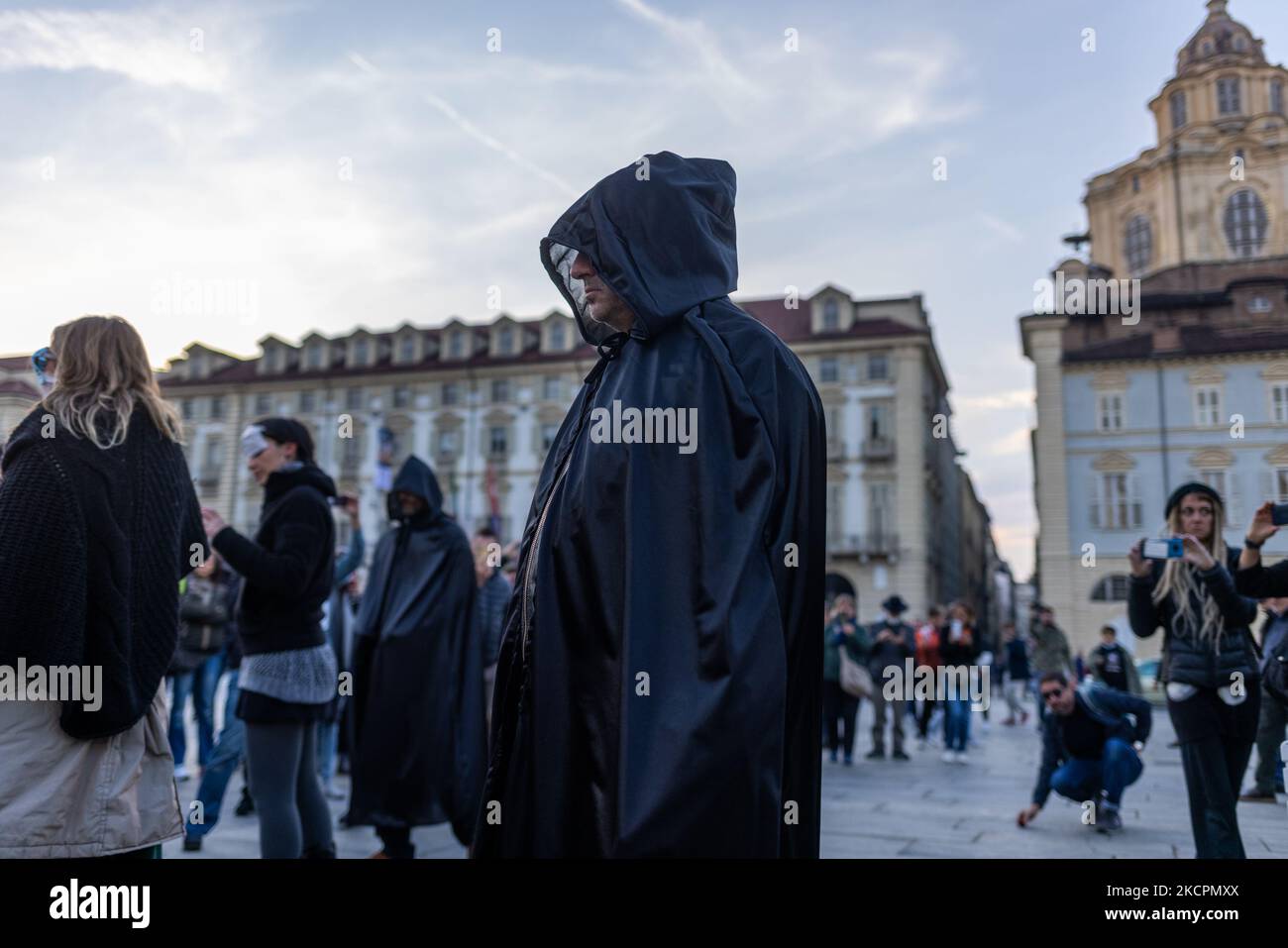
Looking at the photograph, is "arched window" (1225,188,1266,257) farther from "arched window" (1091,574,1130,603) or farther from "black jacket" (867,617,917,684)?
"black jacket" (867,617,917,684)

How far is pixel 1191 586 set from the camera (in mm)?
4637

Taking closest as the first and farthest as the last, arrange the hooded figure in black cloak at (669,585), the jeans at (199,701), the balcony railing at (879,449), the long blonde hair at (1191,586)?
the hooded figure in black cloak at (669,585) < the long blonde hair at (1191,586) < the jeans at (199,701) < the balcony railing at (879,449)

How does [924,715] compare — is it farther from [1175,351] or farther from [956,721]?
[1175,351]

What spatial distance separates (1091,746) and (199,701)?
6596 mm

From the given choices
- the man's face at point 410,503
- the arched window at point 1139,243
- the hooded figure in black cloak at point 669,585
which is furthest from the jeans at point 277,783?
the arched window at point 1139,243

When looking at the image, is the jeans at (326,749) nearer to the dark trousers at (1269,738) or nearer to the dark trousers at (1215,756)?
the dark trousers at (1215,756)

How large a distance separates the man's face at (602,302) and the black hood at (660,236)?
0.21ft

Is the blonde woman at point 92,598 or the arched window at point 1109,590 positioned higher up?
the blonde woman at point 92,598

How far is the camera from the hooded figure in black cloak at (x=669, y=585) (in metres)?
1.68

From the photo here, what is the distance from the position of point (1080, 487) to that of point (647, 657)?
129 feet

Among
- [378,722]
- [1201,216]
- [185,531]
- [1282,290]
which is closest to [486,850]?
[185,531]

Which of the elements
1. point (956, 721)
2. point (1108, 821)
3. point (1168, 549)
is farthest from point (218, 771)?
point (956, 721)

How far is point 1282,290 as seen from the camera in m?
24.4

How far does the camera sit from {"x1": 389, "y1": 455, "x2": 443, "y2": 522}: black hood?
5.60 metres
